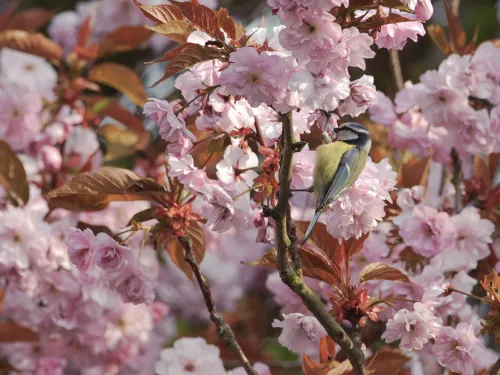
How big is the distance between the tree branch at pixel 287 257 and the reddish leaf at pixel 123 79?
3.32 feet

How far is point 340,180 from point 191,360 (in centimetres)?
63

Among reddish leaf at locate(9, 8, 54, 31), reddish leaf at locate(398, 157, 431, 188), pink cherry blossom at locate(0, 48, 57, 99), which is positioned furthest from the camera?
reddish leaf at locate(9, 8, 54, 31)

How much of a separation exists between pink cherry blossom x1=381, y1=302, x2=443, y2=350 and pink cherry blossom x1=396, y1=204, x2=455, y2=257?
326 millimetres

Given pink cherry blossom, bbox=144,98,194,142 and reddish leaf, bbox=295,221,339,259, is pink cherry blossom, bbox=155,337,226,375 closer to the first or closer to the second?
reddish leaf, bbox=295,221,339,259

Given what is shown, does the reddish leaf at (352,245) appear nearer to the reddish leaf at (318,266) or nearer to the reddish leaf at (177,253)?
the reddish leaf at (318,266)

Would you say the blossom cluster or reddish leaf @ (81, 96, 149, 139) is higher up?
the blossom cluster

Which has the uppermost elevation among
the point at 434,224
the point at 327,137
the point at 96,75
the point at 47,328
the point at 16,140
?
the point at 327,137

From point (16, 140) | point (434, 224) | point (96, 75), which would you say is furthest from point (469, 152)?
point (16, 140)

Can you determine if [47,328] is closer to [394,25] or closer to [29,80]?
[29,80]

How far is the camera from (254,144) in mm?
1299

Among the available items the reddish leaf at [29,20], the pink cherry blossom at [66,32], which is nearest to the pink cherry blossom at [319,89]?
the reddish leaf at [29,20]

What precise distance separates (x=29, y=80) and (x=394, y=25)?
147 centimetres

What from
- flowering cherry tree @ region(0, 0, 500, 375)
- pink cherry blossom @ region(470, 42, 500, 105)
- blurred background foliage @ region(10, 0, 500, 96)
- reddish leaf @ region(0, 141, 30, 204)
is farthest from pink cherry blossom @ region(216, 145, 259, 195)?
blurred background foliage @ region(10, 0, 500, 96)

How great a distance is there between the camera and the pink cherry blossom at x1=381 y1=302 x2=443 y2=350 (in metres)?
1.19
